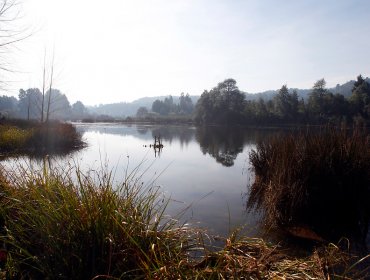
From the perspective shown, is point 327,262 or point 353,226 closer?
point 327,262

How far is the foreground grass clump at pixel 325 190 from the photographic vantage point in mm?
6320

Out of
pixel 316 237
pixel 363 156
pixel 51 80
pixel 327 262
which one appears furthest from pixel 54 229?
pixel 51 80

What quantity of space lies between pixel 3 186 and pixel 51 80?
26.6 metres

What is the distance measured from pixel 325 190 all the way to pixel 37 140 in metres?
18.7

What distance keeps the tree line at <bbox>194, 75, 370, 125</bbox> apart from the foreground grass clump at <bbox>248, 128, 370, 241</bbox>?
35380 mm

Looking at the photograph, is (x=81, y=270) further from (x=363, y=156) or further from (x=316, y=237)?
(x=363, y=156)

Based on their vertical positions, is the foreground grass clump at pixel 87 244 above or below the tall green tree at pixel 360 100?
below

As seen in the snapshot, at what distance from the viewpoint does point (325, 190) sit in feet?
21.9

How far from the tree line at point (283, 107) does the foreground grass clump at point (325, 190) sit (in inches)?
1393

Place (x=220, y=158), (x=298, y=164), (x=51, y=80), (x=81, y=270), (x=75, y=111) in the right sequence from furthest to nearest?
(x=75, y=111), (x=51, y=80), (x=220, y=158), (x=298, y=164), (x=81, y=270)

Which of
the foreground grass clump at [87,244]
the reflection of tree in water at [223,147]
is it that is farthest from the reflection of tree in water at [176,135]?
the foreground grass clump at [87,244]

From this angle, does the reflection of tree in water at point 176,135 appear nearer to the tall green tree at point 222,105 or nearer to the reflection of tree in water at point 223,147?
the reflection of tree in water at point 223,147

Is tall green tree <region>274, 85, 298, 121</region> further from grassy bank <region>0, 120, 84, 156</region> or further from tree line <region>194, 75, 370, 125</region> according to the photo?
grassy bank <region>0, 120, 84, 156</region>

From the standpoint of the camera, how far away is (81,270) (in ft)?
8.59
